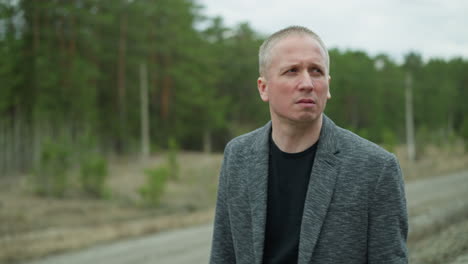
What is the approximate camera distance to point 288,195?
2066 millimetres

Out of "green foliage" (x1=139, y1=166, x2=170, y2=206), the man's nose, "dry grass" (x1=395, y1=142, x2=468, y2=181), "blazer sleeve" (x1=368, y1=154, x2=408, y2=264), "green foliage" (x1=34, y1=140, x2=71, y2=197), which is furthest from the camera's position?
"dry grass" (x1=395, y1=142, x2=468, y2=181)

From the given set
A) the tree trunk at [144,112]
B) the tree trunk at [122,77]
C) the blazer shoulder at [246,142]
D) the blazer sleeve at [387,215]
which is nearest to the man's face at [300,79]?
the blazer shoulder at [246,142]

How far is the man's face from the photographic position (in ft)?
6.58

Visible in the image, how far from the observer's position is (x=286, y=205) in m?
2.07

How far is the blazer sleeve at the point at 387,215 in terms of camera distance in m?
1.85

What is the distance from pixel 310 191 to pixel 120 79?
33.5 m

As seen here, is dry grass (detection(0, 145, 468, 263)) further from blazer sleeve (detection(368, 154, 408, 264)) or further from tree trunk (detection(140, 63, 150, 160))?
blazer sleeve (detection(368, 154, 408, 264))

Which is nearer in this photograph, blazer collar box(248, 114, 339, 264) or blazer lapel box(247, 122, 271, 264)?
blazer collar box(248, 114, 339, 264)

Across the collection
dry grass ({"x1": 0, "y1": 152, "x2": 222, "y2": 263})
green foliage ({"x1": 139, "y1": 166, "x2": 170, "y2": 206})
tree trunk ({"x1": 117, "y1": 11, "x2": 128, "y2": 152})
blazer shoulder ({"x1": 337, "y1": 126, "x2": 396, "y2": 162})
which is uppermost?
tree trunk ({"x1": 117, "y1": 11, "x2": 128, "y2": 152})

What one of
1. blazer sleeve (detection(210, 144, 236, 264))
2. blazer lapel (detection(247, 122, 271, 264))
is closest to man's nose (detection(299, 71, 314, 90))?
blazer lapel (detection(247, 122, 271, 264))

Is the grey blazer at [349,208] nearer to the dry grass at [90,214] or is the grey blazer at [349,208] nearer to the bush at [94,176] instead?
the dry grass at [90,214]

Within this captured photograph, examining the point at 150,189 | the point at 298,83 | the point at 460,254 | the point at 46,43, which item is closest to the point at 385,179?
the point at 298,83

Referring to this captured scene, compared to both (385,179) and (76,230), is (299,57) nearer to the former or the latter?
(385,179)

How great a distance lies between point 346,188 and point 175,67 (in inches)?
1418
